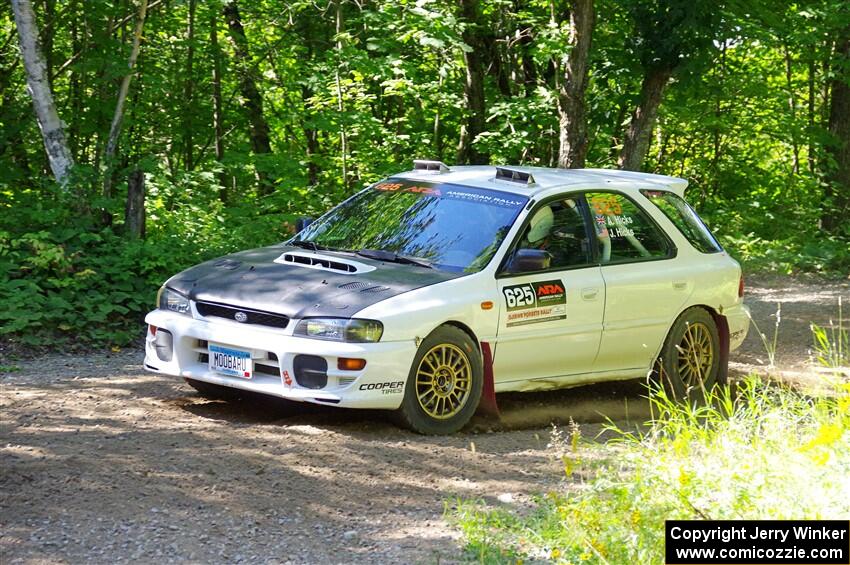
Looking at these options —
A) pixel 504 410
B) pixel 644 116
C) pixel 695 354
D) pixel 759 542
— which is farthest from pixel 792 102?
pixel 759 542

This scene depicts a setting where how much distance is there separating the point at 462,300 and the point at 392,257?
74cm

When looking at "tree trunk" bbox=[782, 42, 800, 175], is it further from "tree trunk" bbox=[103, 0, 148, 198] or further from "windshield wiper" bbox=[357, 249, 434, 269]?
"windshield wiper" bbox=[357, 249, 434, 269]

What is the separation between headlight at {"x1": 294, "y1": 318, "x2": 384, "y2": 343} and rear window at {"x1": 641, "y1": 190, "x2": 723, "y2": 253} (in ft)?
10.5

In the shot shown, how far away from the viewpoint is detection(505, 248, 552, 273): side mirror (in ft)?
25.8

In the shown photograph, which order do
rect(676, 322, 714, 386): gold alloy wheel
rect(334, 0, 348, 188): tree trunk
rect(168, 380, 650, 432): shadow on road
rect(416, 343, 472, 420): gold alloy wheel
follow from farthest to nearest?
rect(334, 0, 348, 188): tree trunk, rect(676, 322, 714, 386): gold alloy wheel, rect(168, 380, 650, 432): shadow on road, rect(416, 343, 472, 420): gold alloy wheel

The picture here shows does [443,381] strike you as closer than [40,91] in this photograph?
Yes

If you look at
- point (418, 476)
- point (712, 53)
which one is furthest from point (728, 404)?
point (712, 53)

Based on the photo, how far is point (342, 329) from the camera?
7078 millimetres

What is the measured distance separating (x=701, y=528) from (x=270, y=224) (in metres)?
10.5

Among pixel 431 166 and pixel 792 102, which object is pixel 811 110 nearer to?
pixel 792 102

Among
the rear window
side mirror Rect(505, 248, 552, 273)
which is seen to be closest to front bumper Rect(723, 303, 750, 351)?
the rear window

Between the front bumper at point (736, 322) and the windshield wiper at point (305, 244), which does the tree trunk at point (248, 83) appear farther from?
the front bumper at point (736, 322)

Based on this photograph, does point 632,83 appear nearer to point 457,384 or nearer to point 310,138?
point 310,138

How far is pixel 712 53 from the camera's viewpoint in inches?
645
